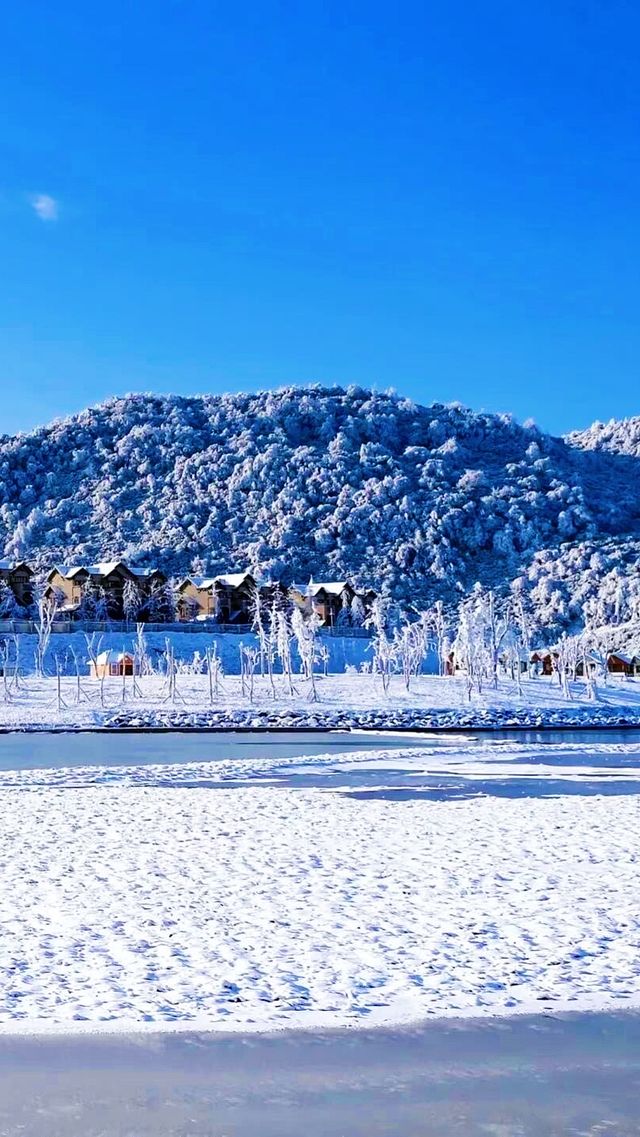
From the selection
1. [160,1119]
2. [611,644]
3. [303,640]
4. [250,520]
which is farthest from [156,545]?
[160,1119]

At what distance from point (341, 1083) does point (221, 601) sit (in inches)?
4462

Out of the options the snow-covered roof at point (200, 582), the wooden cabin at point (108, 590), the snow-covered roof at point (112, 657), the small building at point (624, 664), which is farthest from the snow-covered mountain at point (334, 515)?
the snow-covered roof at point (112, 657)

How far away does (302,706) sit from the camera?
6506cm

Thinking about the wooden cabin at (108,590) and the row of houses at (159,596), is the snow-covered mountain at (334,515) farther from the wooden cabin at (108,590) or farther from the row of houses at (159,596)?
the wooden cabin at (108,590)

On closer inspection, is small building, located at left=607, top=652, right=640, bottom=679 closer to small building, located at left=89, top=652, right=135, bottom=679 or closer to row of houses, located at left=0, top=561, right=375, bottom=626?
row of houses, located at left=0, top=561, right=375, bottom=626

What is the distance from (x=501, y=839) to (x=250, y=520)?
161016mm

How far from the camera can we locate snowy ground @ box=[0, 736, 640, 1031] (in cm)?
902

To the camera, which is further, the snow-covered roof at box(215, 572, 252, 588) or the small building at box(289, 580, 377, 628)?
the small building at box(289, 580, 377, 628)

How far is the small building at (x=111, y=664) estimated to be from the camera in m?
84.0

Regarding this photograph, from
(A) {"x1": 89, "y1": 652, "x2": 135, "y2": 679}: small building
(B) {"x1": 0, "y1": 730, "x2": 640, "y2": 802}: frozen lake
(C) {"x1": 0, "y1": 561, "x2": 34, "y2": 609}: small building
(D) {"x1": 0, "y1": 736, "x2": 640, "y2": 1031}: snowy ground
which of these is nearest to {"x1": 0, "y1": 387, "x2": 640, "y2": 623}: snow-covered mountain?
(C) {"x1": 0, "y1": 561, "x2": 34, "y2": 609}: small building

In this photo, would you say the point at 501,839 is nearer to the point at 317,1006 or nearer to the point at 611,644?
the point at 317,1006

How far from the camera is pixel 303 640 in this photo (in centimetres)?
7362

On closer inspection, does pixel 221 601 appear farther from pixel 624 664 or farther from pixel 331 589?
pixel 624 664

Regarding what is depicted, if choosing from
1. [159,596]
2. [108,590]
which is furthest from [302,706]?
[108,590]
